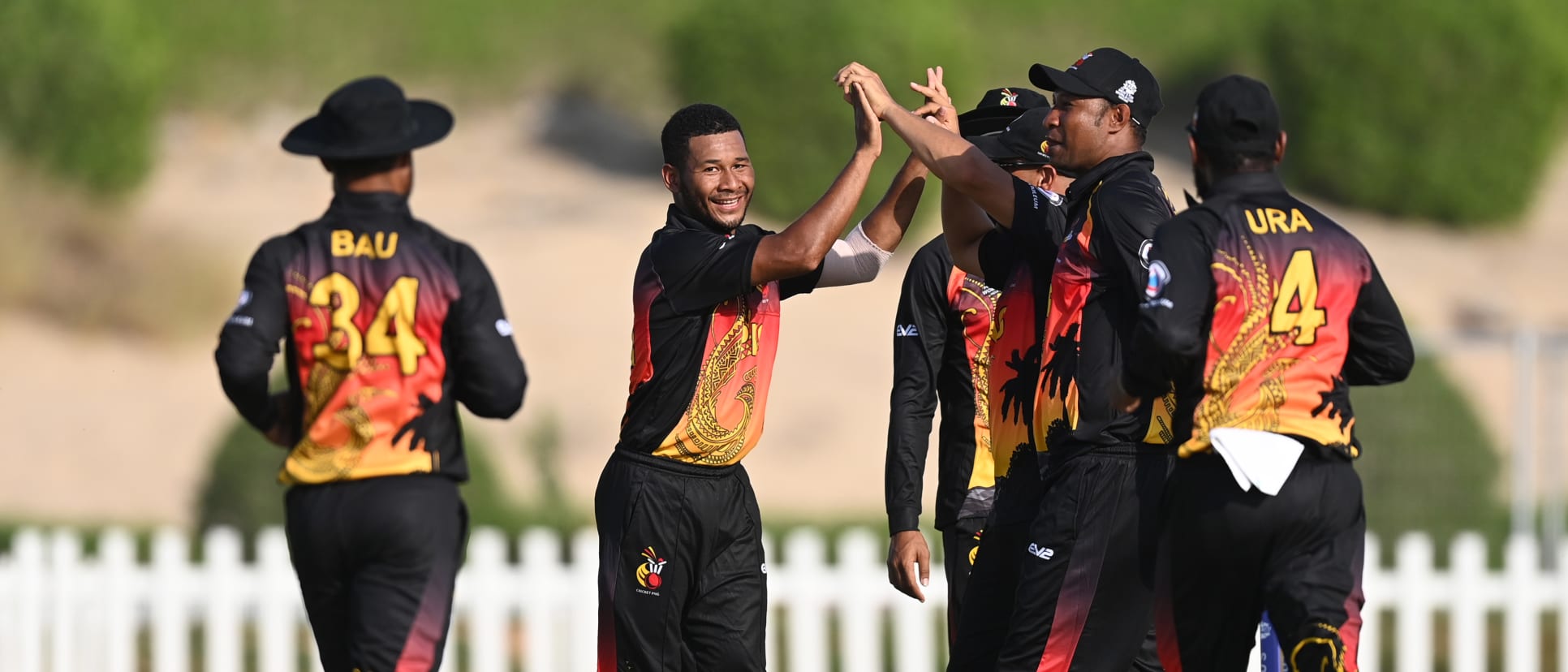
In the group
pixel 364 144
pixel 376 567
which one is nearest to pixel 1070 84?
pixel 364 144

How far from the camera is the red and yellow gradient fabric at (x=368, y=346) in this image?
5.46 m

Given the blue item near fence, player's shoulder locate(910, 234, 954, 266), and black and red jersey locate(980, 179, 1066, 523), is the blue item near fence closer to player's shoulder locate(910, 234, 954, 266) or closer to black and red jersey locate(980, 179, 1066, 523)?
black and red jersey locate(980, 179, 1066, 523)

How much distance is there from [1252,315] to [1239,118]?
0.52 metres

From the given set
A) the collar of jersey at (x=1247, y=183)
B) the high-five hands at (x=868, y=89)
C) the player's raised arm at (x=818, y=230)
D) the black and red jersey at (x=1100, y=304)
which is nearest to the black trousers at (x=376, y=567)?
the player's raised arm at (x=818, y=230)

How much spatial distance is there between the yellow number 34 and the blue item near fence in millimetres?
2433

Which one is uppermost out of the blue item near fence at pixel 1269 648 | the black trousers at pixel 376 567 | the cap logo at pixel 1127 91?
the cap logo at pixel 1127 91

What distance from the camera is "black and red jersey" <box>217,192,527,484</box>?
17.9 ft

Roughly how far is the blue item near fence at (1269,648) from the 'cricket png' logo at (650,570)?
5.88 ft

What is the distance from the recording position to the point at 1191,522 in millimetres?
5125

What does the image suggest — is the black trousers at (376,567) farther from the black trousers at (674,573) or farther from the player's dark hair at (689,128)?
the player's dark hair at (689,128)

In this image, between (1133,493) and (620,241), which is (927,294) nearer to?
(1133,493)

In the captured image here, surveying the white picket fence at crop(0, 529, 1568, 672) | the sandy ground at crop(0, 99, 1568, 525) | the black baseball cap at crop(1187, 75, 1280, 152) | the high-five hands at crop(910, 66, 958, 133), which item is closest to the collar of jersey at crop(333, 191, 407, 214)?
the high-five hands at crop(910, 66, 958, 133)

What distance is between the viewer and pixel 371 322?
546 centimetres

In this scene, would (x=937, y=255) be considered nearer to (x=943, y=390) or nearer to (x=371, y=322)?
(x=943, y=390)
